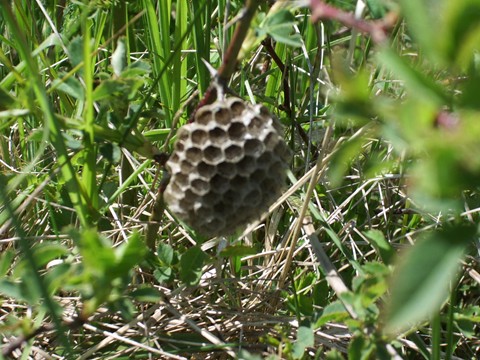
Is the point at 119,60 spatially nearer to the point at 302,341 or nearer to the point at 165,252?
the point at 165,252

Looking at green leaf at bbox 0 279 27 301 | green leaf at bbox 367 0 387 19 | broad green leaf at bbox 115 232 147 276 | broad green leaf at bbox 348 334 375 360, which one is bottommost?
broad green leaf at bbox 348 334 375 360

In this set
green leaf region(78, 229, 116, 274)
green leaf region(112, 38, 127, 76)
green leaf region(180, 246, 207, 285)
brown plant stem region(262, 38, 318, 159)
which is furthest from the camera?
brown plant stem region(262, 38, 318, 159)

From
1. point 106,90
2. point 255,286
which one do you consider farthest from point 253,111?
point 255,286

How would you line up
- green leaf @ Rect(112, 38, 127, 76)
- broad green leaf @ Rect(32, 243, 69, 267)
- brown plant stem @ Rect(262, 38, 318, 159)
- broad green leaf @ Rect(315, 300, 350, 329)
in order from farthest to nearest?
brown plant stem @ Rect(262, 38, 318, 159) < green leaf @ Rect(112, 38, 127, 76) < broad green leaf @ Rect(315, 300, 350, 329) < broad green leaf @ Rect(32, 243, 69, 267)

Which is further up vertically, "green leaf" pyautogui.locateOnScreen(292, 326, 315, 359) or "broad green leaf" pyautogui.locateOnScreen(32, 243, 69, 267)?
"broad green leaf" pyautogui.locateOnScreen(32, 243, 69, 267)

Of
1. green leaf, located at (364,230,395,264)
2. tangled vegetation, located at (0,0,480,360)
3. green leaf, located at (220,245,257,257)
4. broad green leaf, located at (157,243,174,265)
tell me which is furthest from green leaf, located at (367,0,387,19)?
broad green leaf, located at (157,243,174,265)

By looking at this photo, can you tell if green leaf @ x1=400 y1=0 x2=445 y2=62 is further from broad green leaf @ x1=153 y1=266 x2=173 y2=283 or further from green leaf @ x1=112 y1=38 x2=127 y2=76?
broad green leaf @ x1=153 y1=266 x2=173 y2=283

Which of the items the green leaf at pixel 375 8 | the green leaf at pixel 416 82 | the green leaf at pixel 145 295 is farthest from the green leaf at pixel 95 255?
the green leaf at pixel 375 8
